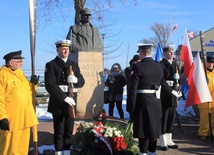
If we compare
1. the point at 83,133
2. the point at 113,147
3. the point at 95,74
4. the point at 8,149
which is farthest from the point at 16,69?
the point at 95,74

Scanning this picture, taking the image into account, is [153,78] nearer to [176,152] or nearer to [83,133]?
[83,133]

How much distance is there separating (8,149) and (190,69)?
4.47 meters

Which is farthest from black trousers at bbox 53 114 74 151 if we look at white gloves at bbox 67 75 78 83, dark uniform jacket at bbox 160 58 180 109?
dark uniform jacket at bbox 160 58 180 109

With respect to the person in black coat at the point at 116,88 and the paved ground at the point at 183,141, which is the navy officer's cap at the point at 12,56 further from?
the person in black coat at the point at 116,88

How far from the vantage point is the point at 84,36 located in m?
8.14

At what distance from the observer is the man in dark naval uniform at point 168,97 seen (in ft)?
20.7

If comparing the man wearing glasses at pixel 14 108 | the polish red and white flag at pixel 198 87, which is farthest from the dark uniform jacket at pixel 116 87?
the man wearing glasses at pixel 14 108

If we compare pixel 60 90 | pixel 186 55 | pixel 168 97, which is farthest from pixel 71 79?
pixel 186 55

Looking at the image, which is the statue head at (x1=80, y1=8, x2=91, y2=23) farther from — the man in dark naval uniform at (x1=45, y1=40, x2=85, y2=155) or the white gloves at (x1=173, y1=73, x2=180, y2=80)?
the man in dark naval uniform at (x1=45, y1=40, x2=85, y2=155)

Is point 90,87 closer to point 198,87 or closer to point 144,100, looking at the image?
point 198,87

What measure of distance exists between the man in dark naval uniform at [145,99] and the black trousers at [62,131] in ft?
3.41

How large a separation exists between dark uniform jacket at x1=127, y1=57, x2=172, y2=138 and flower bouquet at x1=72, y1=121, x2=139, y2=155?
0.54m

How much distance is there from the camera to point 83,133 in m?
5.69

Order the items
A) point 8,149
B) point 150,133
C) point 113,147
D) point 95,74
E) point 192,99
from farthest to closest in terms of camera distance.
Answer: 1. point 95,74
2. point 192,99
3. point 113,147
4. point 150,133
5. point 8,149
